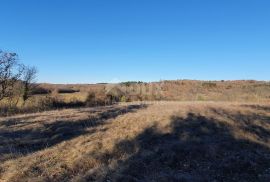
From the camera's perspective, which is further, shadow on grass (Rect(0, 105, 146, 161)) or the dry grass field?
shadow on grass (Rect(0, 105, 146, 161))

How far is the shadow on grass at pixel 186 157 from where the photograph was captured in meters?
11.6

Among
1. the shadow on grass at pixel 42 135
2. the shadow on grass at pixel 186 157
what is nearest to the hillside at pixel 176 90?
the shadow on grass at pixel 42 135

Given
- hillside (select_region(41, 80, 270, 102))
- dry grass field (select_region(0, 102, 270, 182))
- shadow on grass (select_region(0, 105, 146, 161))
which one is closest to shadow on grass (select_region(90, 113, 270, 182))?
dry grass field (select_region(0, 102, 270, 182))

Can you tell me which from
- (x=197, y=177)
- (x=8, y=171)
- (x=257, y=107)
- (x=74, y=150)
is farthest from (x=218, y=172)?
(x=257, y=107)

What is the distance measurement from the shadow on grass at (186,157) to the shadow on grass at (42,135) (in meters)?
2.45

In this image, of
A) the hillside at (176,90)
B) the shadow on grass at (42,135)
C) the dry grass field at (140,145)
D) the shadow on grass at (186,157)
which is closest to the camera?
the shadow on grass at (186,157)

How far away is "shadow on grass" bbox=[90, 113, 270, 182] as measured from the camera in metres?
A: 11.6

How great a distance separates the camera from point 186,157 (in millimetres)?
13023

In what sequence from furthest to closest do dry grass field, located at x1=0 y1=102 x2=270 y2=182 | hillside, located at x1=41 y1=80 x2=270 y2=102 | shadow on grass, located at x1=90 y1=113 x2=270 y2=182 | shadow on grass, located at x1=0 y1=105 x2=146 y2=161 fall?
hillside, located at x1=41 y1=80 x2=270 y2=102
shadow on grass, located at x1=0 y1=105 x2=146 y2=161
dry grass field, located at x1=0 y1=102 x2=270 y2=182
shadow on grass, located at x1=90 y1=113 x2=270 y2=182

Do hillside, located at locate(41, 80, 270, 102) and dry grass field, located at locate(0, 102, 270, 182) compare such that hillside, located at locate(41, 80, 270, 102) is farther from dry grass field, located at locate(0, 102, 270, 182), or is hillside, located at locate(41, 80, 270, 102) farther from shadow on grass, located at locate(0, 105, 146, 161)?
shadow on grass, located at locate(0, 105, 146, 161)

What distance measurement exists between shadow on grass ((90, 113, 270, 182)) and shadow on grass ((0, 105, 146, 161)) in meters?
2.45

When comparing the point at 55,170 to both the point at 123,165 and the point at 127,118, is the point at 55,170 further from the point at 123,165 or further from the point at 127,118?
the point at 127,118

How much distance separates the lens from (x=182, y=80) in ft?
169

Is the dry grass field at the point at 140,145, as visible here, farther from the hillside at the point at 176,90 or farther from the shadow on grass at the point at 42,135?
the hillside at the point at 176,90
